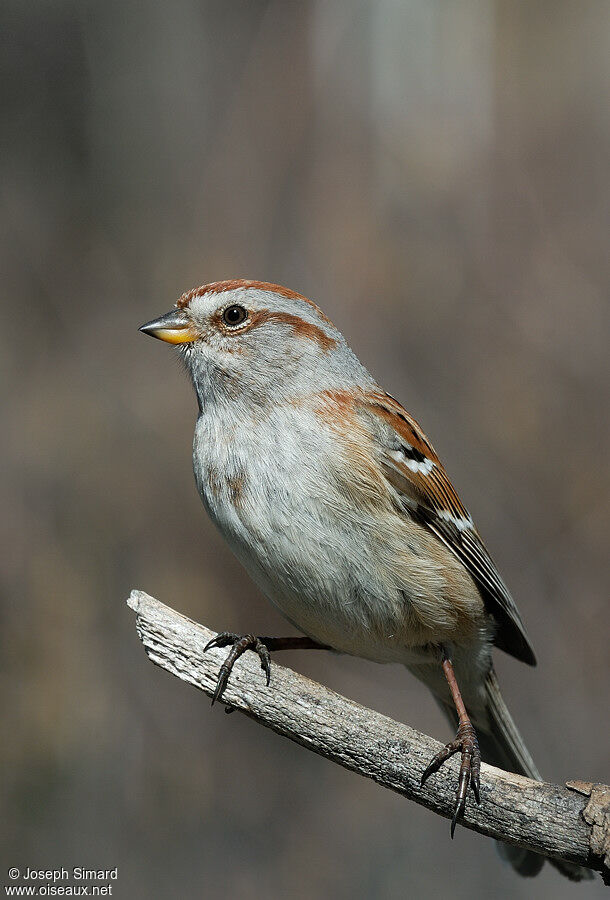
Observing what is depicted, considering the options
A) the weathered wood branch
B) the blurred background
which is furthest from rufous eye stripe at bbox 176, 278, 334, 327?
the blurred background

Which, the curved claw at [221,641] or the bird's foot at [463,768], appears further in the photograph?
the curved claw at [221,641]

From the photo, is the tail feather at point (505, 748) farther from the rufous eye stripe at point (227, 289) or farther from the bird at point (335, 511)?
the rufous eye stripe at point (227, 289)

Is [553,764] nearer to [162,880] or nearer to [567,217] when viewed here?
[162,880]

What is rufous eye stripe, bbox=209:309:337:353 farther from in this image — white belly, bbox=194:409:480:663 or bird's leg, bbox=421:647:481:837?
bird's leg, bbox=421:647:481:837

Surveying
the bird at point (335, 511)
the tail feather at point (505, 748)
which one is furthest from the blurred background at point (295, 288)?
the bird at point (335, 511)

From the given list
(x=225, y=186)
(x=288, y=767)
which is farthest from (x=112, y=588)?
(x=225, y=186)

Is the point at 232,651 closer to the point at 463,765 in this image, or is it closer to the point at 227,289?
the point at 463,765

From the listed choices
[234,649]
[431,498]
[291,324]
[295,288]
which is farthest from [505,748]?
[295,288]

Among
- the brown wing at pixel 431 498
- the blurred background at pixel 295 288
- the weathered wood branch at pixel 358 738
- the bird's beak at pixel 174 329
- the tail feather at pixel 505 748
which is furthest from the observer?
the blurred background at pixel 295 288
